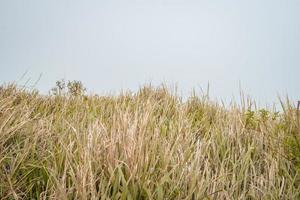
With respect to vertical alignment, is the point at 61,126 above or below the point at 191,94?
below

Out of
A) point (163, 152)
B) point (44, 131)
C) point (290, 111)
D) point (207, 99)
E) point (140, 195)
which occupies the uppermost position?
point (207, 99)

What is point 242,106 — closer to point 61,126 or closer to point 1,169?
point 61,126

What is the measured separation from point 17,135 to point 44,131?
21cm

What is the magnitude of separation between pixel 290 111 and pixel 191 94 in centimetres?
197

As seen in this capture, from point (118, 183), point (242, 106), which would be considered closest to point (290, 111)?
point (242, 106)

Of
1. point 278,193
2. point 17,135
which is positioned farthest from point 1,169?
point 278,193

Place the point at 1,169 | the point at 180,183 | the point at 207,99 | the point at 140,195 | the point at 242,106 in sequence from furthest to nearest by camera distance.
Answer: the point at 207,99 < the point at 242,106 < the point at 1,169 < the point at 180,183 < the point at 140,195

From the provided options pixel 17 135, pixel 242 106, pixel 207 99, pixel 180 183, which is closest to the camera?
pixel 180 183

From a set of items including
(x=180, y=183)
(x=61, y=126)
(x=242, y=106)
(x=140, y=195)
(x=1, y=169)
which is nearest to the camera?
(x=140, y=195)

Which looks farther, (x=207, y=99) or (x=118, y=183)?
(x=207, y=99)

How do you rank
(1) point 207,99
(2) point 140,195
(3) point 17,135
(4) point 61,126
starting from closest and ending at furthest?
(2) point 140,195 < (3) point 17,135 < (4) point 61,126 < (1) point 207,99

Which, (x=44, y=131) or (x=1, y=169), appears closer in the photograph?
(x=1, y=169)

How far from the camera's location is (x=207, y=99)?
4824 millimetres

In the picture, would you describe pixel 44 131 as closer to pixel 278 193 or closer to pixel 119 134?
pixel 119 134
